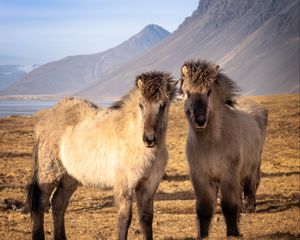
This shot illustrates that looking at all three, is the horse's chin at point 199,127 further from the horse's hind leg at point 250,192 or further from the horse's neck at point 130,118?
the horse's hind leg at point 250,192

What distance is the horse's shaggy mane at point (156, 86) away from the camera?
316 inches

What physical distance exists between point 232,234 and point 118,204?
226 cm

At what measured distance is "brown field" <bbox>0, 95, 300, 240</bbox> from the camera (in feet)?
33.8

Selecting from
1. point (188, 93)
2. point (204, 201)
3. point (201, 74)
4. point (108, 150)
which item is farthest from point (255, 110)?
point (108, 150)

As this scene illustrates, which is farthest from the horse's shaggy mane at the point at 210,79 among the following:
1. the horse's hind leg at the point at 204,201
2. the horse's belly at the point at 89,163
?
the horse's belly at the point at 89,163

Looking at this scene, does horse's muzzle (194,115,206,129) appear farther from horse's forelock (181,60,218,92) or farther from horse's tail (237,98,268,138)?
horse's tail (237,98,268,138)

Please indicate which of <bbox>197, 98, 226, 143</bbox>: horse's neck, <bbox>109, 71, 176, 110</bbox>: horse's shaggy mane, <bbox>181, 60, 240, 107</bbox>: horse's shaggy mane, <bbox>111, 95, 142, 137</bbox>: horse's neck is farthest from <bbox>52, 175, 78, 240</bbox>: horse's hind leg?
<bbox>181, 60, 240, 107</bbox>: horse's shaggy mane

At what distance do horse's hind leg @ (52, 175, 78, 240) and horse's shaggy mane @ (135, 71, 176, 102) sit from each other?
2.51 metres

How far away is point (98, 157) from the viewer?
860 centimetres

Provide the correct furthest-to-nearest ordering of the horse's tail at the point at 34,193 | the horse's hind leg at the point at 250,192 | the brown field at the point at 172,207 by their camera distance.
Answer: the horse's hind leg at the point at 250,192 → the brown field at the point at 172,207 → the horse's tail at the point at 34,193

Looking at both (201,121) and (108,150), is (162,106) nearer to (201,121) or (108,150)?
(201,121)

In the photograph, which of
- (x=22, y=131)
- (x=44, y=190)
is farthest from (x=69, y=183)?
(x=22, y=131)

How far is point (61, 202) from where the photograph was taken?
9625mm

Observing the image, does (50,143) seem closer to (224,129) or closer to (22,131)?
(224,129)
